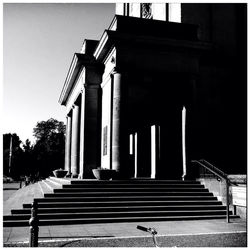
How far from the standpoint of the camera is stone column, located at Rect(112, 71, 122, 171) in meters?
18.3

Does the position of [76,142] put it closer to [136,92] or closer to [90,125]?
[90,125]

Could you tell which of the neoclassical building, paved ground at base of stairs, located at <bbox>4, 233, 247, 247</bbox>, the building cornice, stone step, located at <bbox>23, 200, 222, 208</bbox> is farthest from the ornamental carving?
paved ground at base of stairs, located at <bbox>4, 233, 247, 247</bbox>

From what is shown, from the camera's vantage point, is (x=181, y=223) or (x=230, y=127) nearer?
(x=181, y=223)

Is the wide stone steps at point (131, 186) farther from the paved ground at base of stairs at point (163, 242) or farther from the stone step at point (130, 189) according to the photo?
the paved ground at base of stairs at point (163, 242)

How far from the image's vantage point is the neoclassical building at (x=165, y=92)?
19.6m

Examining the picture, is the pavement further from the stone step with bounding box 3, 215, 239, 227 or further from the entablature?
the entablature

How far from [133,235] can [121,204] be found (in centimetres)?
425

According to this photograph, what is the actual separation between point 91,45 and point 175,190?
12.4m

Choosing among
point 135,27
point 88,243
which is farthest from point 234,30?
point 88,243

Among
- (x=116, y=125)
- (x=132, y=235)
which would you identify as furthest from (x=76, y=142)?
(x=132, y=235)

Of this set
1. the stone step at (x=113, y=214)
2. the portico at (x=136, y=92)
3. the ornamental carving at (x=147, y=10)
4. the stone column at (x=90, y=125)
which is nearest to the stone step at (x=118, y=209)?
the stone step at (x=113, y=214)

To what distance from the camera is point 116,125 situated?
18.6 m

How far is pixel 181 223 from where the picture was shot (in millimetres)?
13281

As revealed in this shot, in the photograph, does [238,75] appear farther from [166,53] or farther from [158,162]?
[158,162]
